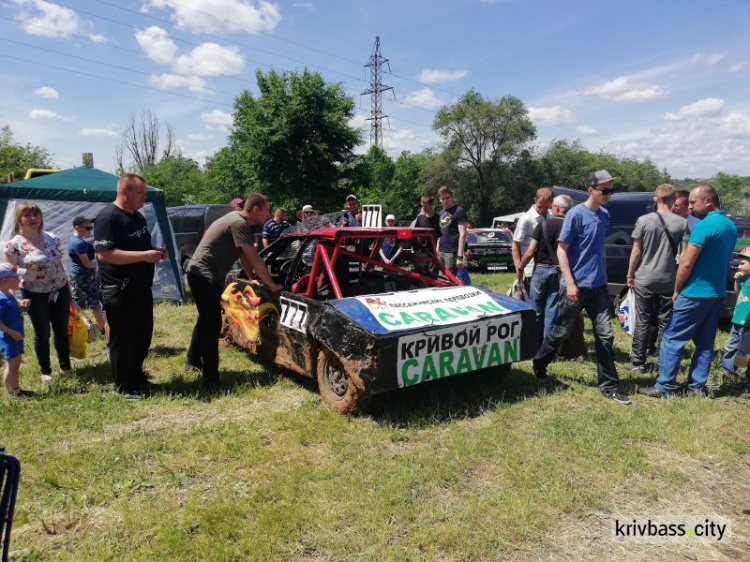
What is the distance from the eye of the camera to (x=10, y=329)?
13.7 ft

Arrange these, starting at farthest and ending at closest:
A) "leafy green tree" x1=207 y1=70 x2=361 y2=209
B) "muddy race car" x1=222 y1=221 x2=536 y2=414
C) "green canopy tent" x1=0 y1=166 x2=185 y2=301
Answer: "leafy green tree" x1=207 y1=70 x2=361 y2=209 < "green canopy tent" x1=0 y1=166 x2=185 y2=301 < "muddy race car" x1=222 y1=221 x2=536 y2=414

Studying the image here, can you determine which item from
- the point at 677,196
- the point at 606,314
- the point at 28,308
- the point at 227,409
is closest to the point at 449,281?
the point at 606,314

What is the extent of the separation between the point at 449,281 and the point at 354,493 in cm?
258

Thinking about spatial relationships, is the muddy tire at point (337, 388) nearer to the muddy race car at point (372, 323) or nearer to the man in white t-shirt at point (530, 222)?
the muddy race car at point (372, 323)

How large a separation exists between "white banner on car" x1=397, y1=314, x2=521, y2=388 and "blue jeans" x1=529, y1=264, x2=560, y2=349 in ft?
3.27

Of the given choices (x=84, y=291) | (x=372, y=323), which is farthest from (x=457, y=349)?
(x=84, y=291)

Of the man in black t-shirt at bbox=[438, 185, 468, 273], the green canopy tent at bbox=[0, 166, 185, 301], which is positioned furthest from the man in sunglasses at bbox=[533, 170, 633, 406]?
the green canopy tent at bbox=[0, 166, 185, 301]

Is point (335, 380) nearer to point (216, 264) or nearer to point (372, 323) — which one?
point (372, 323)

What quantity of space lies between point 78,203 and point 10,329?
16.2 feet

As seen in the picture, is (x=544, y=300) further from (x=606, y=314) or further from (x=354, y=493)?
(x=354, y=493)

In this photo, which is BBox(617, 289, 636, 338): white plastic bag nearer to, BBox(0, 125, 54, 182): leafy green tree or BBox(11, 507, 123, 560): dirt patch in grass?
BBox(11, 507, 123, 560): dirt patch in grass

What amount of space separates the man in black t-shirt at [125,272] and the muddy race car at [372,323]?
1.03 metres

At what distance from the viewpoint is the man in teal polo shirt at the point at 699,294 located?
4.13 meters

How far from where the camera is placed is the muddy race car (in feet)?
11.6
